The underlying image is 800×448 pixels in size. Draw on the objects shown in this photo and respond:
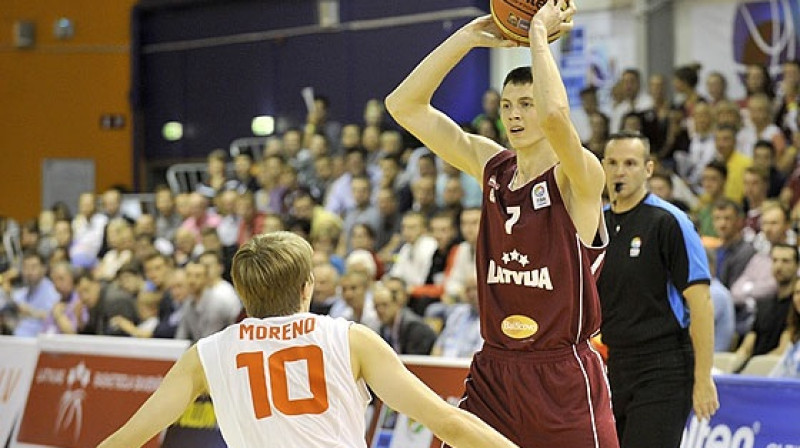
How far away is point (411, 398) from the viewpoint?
13.6 ft

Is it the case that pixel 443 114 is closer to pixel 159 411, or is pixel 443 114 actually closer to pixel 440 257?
pixel 159 411

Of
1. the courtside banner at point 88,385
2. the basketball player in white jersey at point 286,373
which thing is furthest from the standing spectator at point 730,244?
the basketball player in white jersey at point 286,373

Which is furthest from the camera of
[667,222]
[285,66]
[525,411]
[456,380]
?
[285,66]

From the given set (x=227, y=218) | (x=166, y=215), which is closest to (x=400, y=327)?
(x=227, y=218)

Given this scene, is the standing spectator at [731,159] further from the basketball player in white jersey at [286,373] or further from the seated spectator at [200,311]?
the basketball player in white jersey at [286,373]

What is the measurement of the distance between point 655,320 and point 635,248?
1.17 feet

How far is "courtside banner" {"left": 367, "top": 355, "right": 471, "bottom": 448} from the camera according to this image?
8.53 meters

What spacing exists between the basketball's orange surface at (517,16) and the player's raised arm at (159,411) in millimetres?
1850

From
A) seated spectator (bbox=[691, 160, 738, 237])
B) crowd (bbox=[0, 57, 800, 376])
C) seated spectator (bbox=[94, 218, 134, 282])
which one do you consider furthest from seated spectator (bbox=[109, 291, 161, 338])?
seated spectator (bbox=[691, 160, 738, 237])

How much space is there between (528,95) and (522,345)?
37.3 inches

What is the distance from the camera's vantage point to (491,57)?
62.1ft

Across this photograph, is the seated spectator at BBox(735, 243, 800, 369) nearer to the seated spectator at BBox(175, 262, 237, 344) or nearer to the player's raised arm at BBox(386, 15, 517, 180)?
the seated spectator at BBox(175, 262, 237, 344)

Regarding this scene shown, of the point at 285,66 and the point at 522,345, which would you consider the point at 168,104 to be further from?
the point at 522,345

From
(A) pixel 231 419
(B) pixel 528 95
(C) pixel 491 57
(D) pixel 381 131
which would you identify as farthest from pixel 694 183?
(A) pixel 231 419
